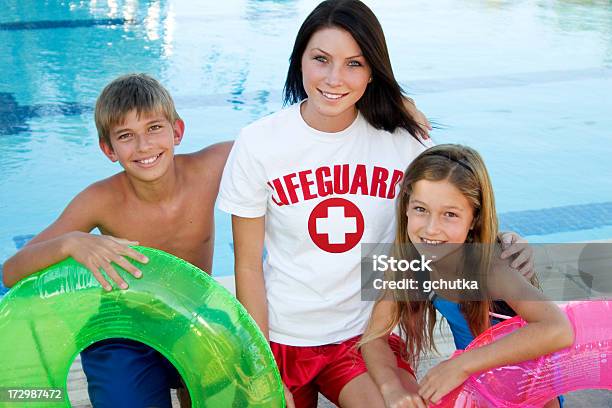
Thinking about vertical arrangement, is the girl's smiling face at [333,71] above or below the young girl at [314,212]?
above

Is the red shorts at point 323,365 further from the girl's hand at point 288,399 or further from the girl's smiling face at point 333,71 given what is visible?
the girl's smiling face at point 333,71

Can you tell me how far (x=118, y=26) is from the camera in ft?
29.0

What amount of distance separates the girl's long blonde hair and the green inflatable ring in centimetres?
40

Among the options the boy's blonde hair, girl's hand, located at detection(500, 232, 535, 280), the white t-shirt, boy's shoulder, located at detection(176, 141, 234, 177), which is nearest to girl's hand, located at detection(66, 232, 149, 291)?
the white t-shirt

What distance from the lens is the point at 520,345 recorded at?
206 cm

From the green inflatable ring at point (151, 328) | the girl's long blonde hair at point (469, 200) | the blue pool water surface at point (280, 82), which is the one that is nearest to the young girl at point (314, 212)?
the girl's long blonde hair at point (469, 200)

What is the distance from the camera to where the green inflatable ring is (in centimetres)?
206

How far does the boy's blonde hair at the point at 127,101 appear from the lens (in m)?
2.49

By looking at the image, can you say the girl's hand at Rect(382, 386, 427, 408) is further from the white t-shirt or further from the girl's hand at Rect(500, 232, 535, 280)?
the girl's hand at Rect(500, 232, 535, 280)

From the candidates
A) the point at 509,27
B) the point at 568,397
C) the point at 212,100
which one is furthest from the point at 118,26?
the point at 568,397

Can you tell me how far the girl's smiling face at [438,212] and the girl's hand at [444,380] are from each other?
1.10ft

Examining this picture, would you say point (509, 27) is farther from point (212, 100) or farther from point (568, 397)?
point (568, 397)

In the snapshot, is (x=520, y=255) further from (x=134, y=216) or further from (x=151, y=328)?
(x=134, y=216)

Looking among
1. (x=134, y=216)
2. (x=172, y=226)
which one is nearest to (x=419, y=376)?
(x=172, y=226)
